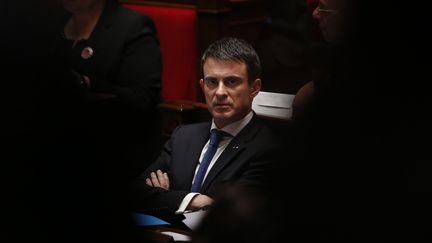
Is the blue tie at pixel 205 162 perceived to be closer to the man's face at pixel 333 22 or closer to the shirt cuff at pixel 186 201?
the shirt cuff at pixel 186 201

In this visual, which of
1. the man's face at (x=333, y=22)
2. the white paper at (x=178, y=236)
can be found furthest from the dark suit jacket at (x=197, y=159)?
the man's face at (x=333, y=22)

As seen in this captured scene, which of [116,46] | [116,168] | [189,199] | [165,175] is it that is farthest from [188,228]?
[116,168]

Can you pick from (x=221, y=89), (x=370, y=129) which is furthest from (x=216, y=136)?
(x=370, y=129)

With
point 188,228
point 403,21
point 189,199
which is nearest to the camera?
point 403,21

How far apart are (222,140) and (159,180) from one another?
0.24 metres

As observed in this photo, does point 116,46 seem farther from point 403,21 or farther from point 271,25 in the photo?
point 403,21

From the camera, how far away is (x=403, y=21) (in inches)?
9.3

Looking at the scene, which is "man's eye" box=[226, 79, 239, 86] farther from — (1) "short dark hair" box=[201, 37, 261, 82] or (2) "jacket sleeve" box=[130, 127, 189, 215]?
(2) "jacket sleeve" box=[130, 127, 189, 215]

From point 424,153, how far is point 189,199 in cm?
168

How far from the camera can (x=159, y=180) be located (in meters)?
2.11

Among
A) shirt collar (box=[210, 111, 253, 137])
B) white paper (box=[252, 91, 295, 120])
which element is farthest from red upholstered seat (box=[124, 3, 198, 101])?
shirt collar (box=[210, 111, 253, 137])

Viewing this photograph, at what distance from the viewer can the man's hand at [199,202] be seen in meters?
1.86

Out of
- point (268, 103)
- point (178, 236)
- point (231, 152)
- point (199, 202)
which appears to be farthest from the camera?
point (268, 103)

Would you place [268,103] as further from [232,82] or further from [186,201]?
[186,201]
